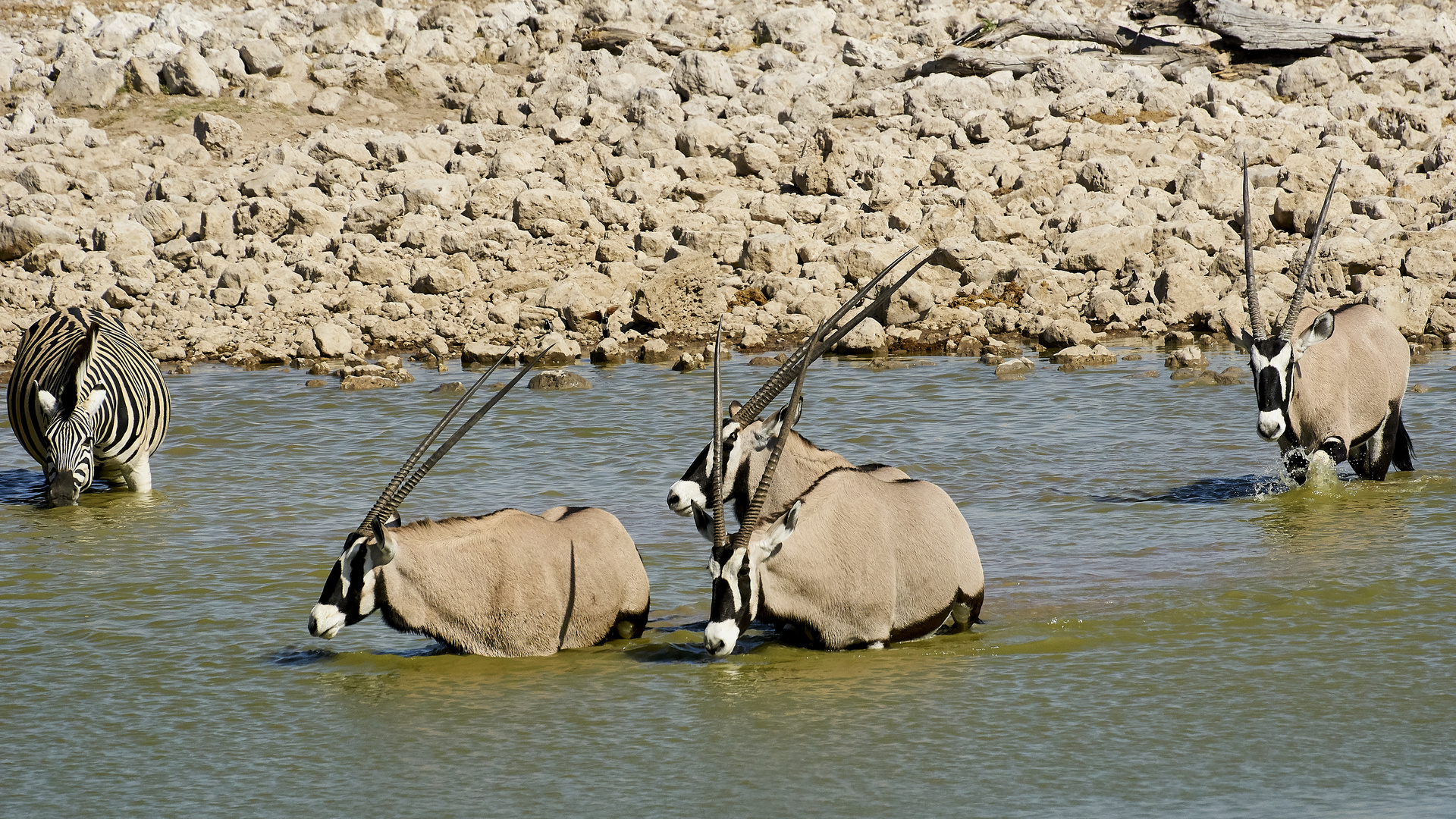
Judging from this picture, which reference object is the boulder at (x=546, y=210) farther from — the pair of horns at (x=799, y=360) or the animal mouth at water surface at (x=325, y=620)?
the animal mouth at water surface at (x=325, y=620)

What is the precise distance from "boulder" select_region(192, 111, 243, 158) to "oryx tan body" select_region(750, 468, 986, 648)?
16.9 m

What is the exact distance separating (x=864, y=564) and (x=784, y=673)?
1.93ft

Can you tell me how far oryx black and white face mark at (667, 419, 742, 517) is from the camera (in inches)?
305

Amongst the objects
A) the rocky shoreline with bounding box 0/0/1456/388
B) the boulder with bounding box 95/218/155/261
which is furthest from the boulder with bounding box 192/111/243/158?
the boulder with bounding box 95/218/155/261

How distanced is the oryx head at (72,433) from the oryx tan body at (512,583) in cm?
493

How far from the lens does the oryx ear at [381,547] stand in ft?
22.8

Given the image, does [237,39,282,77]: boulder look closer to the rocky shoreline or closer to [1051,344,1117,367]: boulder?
the rocky shoreline

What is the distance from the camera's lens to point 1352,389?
1085 centimetres

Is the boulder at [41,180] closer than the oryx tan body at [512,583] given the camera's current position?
No

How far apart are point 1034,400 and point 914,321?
3.28 m

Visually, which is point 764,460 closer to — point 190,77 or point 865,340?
point 865,340

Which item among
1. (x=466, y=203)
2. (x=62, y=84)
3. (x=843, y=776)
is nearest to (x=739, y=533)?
(x=843, y=776)

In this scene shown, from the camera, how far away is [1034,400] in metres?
14.4

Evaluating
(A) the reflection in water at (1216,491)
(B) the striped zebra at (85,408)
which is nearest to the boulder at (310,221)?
(B) the striped zebra at (85,408)
